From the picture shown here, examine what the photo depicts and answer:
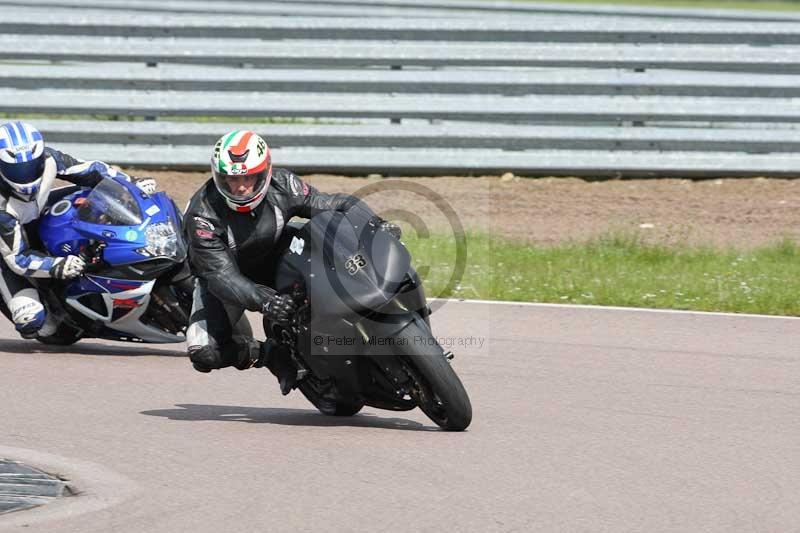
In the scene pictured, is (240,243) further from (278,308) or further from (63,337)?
(63,337)

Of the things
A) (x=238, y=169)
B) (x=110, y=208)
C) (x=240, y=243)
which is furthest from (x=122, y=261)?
(x=238, y=169)

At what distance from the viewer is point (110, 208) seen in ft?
29.4

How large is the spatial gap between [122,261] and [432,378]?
10.2ft

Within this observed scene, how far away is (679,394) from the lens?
7848 millimetres

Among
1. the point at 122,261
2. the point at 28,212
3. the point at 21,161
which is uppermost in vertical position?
the point at 21,161

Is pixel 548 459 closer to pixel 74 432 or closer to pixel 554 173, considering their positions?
pixel 74 432

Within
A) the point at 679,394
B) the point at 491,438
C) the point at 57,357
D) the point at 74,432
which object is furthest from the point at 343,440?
the point at 57,357

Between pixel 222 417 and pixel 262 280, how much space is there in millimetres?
819

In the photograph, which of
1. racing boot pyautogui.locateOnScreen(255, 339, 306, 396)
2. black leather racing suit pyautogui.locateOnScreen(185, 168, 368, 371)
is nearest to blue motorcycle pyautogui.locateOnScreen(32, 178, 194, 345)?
black leather racing suit pyautogui.locateOnScreen(185, 168, 368, 371)

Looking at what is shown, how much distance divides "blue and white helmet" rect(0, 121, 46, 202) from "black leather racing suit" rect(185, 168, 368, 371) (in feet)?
6.95

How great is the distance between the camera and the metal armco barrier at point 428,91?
13953 mm

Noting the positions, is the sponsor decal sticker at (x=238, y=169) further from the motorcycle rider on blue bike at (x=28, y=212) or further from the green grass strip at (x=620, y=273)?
the green grass strip at (x=620, y=273)

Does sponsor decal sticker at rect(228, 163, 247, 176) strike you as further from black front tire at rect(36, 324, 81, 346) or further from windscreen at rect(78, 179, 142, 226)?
black front tire at rect(36, 324, 81, 346)

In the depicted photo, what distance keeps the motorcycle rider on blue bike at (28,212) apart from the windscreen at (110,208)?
0.24m
